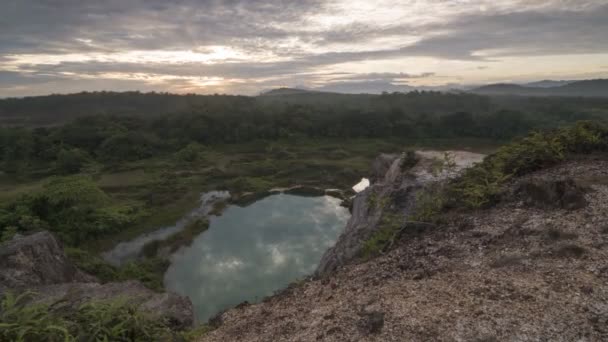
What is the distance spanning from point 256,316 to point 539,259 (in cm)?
687

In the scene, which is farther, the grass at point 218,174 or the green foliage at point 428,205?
the grass at point 218,174

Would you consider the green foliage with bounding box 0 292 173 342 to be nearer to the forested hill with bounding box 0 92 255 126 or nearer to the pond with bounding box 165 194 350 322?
the pond with bounding box 165 194 350 322

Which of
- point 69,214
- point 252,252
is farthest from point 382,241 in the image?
point 69,214

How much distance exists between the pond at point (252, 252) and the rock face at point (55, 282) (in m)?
7.45

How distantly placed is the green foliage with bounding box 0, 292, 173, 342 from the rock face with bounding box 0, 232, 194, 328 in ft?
9.74

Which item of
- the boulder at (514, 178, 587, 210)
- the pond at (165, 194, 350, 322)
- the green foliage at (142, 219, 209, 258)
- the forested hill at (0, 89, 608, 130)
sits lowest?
the pond at (165, 194, 350, 322)

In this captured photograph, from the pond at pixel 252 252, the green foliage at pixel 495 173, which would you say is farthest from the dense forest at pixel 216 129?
the green foliage at pixel 495 173

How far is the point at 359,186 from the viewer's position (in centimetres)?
4472

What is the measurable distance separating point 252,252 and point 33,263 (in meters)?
15.5

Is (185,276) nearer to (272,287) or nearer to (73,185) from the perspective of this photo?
(272,287)

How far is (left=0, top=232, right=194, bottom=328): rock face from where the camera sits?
10959 millimetres

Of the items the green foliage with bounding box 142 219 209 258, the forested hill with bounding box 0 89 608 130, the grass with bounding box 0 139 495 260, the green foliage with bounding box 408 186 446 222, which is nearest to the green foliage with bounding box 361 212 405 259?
the green foliage with bounding box 408 186 446 222

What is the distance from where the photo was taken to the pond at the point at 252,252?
71.3 feet

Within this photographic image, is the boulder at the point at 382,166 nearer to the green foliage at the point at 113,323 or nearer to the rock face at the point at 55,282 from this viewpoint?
the rock face at the point at 55,282
